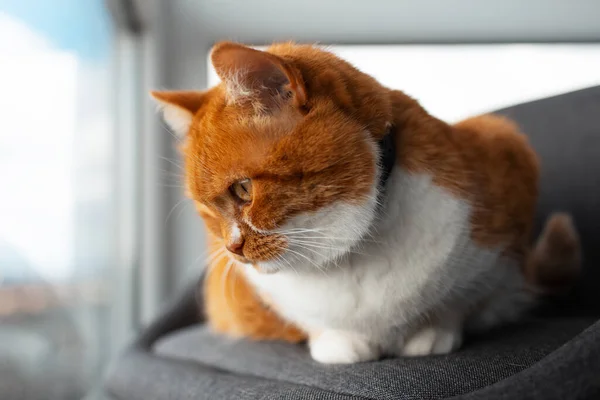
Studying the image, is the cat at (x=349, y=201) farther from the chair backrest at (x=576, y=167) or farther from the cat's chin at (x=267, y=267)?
the chair backrest at (x=576, y=167)

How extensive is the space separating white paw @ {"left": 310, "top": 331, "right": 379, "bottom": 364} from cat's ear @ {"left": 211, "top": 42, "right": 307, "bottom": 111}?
0.38 m

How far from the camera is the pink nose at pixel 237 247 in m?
0.83

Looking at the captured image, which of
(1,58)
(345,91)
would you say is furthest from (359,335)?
(1,58)

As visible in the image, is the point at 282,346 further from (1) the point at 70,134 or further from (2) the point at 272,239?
(1) the point at 70,134

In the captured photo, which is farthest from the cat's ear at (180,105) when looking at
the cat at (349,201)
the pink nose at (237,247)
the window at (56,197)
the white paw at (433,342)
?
the white paw at (433,342)

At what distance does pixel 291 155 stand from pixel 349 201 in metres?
0.10

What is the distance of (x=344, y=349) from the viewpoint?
0.91 metres

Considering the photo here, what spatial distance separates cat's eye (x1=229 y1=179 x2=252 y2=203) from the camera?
0.80m

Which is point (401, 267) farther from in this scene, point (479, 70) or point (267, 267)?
point (479, 70)

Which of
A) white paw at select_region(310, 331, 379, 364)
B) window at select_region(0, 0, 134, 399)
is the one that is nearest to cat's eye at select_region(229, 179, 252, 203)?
white paw at select_region(310, 331, 379, 364)

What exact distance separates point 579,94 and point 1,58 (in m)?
1.23

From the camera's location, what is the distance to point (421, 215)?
85 cm

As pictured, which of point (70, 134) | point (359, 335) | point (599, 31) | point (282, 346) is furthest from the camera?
point (599, 31)

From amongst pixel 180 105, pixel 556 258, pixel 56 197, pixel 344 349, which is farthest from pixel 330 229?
pixel 56 197
